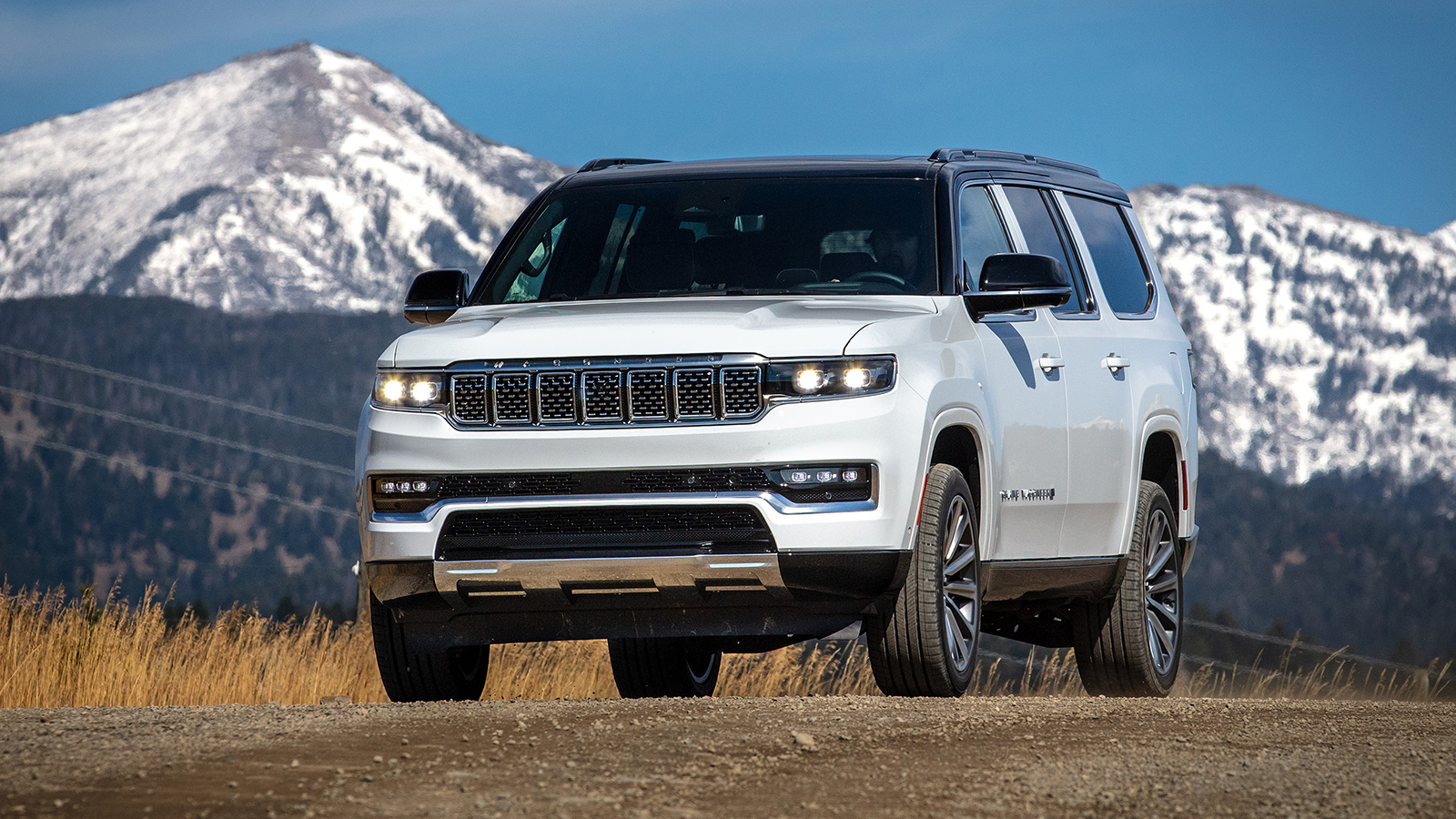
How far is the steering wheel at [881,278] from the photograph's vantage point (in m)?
7.16

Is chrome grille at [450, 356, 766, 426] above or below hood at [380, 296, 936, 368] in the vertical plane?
below

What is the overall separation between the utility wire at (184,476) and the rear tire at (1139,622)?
163259 millimetres

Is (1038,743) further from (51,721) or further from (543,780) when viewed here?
(51,721)

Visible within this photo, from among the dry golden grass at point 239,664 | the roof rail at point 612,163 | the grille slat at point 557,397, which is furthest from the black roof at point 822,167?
the dry golden grass at point 239,664

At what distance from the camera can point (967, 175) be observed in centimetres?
781

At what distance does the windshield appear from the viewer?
23.9 feet

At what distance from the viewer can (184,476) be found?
6993 inches

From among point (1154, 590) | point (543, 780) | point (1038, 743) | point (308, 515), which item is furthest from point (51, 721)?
point (308, 515)

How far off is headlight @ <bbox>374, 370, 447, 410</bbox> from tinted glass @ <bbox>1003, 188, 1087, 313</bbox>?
285cm

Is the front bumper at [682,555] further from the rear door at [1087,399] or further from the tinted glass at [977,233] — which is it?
the rear door at [1087,399]

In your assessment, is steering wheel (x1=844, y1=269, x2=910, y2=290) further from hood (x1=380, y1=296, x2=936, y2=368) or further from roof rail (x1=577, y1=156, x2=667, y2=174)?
roof rail (x1=577, y1=156, x2=667, y2=174)

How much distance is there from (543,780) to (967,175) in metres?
3.93

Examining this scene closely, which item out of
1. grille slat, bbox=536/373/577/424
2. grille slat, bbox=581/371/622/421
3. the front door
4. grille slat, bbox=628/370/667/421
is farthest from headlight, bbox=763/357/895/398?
the front door

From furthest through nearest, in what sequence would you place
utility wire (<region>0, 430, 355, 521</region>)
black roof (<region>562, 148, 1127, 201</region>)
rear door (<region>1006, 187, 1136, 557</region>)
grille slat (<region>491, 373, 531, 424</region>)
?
utility wire (<region>0, 430, 355, 521</region>) < rear door (<region>1006, 187, 1136, 557</region>) < black roof (<region>562, 148, 1127, 201</region>) < grille slat (<region>491, 373, 531, 424</region>)
